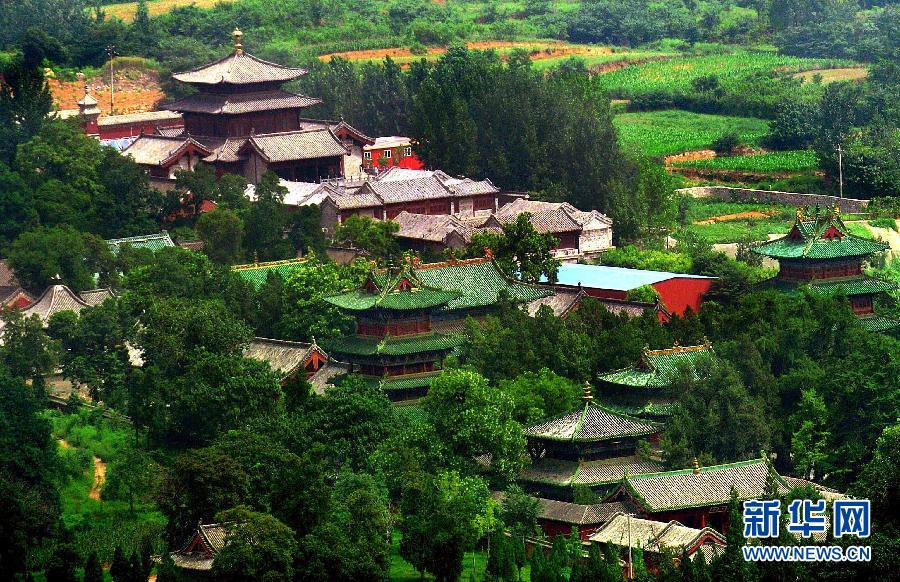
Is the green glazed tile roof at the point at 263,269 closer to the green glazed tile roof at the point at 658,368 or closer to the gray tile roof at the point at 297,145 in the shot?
the gray tile roof at the point at 297,145

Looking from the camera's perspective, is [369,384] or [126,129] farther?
[126,129]

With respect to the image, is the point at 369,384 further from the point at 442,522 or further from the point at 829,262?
the point at 829,262

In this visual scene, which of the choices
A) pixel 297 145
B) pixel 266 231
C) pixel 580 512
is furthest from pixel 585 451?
pixel 297 145

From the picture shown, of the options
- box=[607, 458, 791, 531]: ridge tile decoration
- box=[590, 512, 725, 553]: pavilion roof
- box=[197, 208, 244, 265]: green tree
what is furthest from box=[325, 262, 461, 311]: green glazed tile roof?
box=[197, 208, 244, 265]: green tree

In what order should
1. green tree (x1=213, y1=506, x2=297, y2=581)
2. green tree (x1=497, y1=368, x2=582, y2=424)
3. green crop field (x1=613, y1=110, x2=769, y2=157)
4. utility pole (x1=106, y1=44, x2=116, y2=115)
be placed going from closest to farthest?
green tree (x1=213, y1=506, x2=297, y2=581) < green tree (x1=497, y1=368, x2=582, y2=424) < green crop field (x1=613, y1=110, x2=769, y2=157) < utility pole (x1=106, y1=44, x2=116, y2=115)

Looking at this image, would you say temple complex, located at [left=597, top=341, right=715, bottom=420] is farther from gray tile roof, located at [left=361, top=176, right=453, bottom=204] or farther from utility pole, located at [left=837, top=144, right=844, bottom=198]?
utility pole, located at [left=837, top=144, right=844, bottom=198]

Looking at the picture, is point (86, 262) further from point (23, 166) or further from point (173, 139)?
point (173, 139)

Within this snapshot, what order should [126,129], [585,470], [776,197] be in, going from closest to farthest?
[585,470] → [776,197] → [126,129]
